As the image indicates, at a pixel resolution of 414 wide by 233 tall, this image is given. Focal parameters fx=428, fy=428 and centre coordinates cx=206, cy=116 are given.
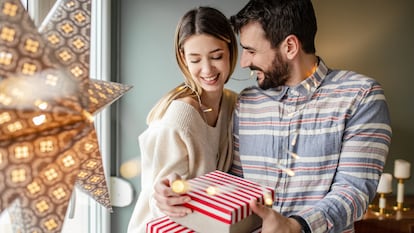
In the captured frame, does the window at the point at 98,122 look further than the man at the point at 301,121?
Yes

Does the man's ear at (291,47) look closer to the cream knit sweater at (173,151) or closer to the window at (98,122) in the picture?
the cream knit sweater at (173,151)

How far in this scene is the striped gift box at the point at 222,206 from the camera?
0.62 m

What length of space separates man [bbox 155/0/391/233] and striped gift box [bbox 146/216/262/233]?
0.33 meters

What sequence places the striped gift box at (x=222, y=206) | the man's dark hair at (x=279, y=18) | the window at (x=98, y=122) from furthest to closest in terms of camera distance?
the window at (x=98, y=122) < the man's dark hair at (x=279, y=18) < the striped gift box at (x=222, y=206)

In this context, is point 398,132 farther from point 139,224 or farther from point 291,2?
point 139,224

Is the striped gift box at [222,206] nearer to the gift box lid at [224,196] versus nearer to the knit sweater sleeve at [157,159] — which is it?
the gift box lid at [224,196]

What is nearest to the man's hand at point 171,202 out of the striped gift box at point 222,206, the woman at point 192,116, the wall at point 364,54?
the striped gift box at point 222,206

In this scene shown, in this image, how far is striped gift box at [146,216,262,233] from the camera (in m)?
0.67

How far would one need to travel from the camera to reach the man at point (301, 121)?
0.94m

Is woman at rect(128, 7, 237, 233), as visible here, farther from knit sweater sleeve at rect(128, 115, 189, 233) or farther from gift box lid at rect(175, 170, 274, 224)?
gift box lid at rect(175, 170, 274, 224)

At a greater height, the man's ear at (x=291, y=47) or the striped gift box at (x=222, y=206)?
the man's ear at (x=291, y=47)

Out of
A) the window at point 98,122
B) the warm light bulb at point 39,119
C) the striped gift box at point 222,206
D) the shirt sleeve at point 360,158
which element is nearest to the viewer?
the warm light bulb at point 39,119

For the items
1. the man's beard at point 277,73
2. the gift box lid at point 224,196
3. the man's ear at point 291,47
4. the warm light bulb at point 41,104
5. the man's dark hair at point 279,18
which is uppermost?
the man's dark hair at point 279,18

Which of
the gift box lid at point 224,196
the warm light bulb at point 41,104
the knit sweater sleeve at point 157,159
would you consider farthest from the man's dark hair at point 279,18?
the warm light bulb at point 41,104
